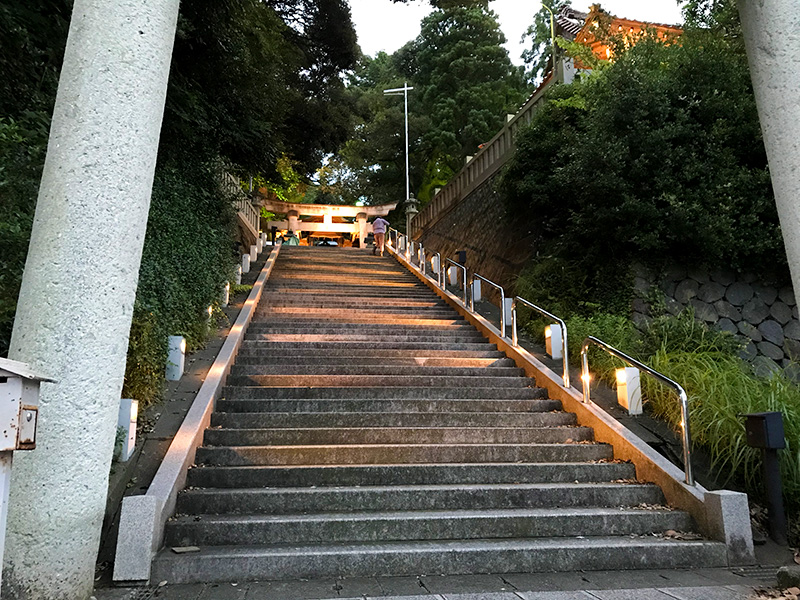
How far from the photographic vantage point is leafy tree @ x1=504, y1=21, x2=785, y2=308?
7.01m

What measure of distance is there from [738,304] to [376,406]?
18.4 ft

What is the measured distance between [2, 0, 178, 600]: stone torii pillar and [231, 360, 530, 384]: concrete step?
3270 mm

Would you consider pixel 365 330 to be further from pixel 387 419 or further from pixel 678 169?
pixel 678 169

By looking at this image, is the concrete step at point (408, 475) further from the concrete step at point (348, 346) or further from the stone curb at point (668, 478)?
the concrete step at point (348, 346)

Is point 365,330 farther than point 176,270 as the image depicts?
Yes

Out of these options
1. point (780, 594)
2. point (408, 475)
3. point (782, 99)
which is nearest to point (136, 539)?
point (408, 475)

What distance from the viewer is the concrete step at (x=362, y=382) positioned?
5629mm

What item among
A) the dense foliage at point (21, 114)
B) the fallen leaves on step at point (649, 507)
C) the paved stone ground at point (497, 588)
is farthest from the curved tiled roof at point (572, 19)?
A: the paved stone ground at point (497, 588)

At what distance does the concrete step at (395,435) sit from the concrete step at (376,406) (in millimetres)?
320

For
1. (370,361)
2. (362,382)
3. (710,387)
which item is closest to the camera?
(710,387)

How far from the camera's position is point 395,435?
469 centimetres

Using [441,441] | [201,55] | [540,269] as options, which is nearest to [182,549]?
[441,441]

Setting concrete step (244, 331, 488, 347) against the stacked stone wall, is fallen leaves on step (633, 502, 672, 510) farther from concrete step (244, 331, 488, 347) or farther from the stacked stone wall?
the stacked stone wall

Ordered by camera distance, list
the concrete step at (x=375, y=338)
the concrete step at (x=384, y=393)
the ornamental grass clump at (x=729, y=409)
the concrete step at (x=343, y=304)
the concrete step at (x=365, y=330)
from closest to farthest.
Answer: the ornamental grass clump at (x=729, y=409) < the concrete step at (x=384, y=393) < the concrete step at (x=375, y=338) < the concrete step at (x=365, y=330) < the concrete step at (x=343, y=304)
